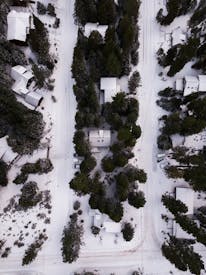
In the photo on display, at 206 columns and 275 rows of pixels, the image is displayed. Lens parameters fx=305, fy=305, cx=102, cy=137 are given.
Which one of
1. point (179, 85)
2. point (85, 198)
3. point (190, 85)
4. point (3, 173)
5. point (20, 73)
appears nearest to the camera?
point (3, 173)

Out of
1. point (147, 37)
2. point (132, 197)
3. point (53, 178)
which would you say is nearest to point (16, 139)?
point (53, 178)

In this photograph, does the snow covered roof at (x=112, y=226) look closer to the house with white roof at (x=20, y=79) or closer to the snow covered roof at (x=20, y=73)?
the house with white roof at (x=20, y=79)

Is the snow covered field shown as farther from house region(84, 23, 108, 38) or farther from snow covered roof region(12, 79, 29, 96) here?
snow covered roof region(12, 79, 29, 96)

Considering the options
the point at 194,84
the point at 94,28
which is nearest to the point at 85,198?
the point at 194,84

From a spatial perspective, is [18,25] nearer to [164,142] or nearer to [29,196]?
[29,196]

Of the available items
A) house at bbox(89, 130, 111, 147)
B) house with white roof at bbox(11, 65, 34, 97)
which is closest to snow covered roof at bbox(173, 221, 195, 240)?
house at bbox(89, 130, 111, 147)

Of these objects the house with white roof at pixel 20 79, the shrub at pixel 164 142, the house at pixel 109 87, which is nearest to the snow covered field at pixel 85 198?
the shrub at pixel 164 142

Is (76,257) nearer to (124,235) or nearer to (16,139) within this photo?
(124,235)
